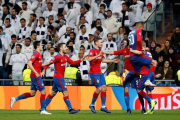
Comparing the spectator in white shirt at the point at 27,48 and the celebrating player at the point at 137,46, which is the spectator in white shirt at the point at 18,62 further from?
the celebrating player at the point at 137,46

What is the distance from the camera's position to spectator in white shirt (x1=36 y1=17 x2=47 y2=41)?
23.3m

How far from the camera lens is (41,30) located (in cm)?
2338

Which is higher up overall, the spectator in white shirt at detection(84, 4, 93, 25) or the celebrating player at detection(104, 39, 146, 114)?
the spectator in white shirt at detection(84, 4, 93, 25)

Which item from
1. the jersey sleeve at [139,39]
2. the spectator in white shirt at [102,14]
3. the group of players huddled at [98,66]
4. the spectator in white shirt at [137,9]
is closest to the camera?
the jersey sleeve at [139,39]

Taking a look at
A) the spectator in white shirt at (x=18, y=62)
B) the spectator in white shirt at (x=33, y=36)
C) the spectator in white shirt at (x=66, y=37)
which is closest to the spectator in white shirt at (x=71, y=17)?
the spectator in white shirt at (x=66, y=37)

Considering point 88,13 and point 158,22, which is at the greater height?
point 88,13

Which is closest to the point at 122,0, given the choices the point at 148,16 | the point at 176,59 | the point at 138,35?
the point at 148,16

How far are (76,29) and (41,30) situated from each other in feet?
5.52

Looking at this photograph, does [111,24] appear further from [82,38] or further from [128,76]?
[128,76]

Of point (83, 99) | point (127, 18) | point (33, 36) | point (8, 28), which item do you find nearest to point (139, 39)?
point (83, 99)

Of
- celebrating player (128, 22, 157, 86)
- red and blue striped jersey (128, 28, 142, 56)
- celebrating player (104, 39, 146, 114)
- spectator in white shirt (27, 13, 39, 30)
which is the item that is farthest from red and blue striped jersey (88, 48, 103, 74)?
spectator in white shirt (27, 13, 39, 30)

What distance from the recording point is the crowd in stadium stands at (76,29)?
68.4 feet

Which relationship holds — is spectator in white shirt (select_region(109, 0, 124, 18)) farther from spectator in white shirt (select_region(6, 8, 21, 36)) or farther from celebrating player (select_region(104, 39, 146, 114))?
celebrating player (select_region(104, 39, 146, 114))

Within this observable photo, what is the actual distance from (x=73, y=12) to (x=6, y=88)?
660 centimetres
